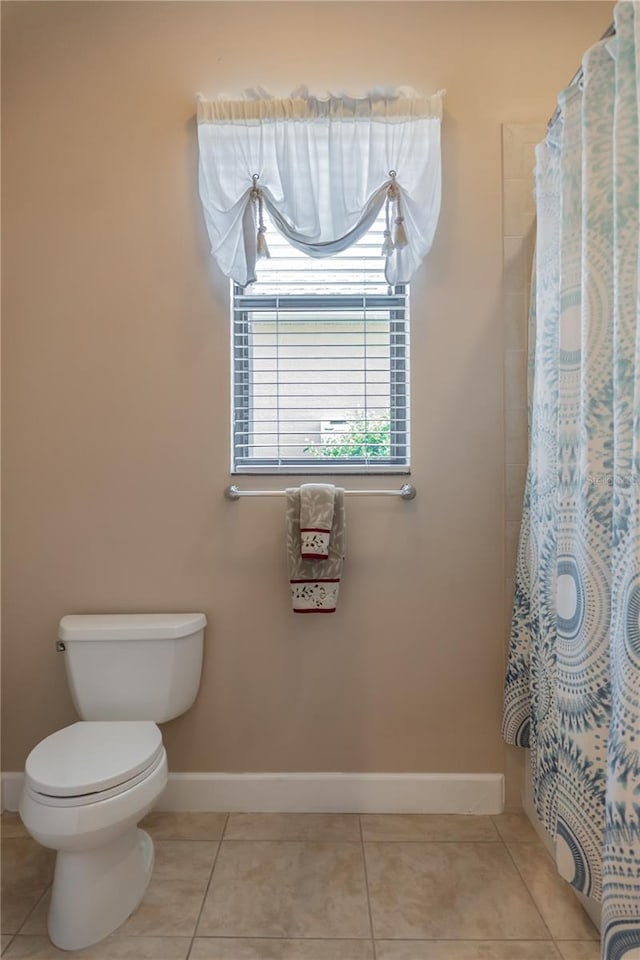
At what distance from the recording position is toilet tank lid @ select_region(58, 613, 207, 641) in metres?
1.71

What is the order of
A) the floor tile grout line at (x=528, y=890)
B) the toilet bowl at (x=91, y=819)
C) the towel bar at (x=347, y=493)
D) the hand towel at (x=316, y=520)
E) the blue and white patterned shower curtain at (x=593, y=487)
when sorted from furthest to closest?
the towel bar at (x=347, y=493) → the hand towel at (x=316, y=520) → the floor tile grout line at (x=528, y=890) → the toilet bowl at (x=91, y=819) → the blue and white patterned shower curtain at (x=593, y=487)

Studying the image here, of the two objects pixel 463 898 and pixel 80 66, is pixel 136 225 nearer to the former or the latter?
pixel 80 66

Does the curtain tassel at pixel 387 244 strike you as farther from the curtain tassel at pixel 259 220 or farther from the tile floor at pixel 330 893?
the tile floor at pixel 330 893

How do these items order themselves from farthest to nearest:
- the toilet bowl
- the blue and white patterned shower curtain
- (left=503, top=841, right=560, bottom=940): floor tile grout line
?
(left=503, top=841, right=560, bottom=940): floor tile grout line
the toilet bowl
the blue and white patterned shower curtain

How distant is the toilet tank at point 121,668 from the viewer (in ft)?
5.61

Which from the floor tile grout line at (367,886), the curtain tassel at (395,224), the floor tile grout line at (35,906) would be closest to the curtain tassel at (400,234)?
the curtain tassel at (395,224)

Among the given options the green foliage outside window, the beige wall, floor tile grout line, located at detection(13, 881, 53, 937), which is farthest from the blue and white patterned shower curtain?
floor tile grout line, located at detection(13, 881, 53, 937)

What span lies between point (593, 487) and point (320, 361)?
103 centimetres

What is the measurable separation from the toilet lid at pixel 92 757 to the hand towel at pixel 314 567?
571 mm

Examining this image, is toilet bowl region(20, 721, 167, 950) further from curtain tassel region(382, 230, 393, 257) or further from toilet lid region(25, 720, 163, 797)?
curtain tassel region(382, 230, 393, 257)

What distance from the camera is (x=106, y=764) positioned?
54.2 inches

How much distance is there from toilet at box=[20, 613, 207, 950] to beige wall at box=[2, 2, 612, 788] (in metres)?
0.16

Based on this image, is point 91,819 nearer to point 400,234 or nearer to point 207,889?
point 207,889

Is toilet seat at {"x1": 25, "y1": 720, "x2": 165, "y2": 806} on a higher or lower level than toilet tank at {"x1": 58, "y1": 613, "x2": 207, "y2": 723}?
lower
